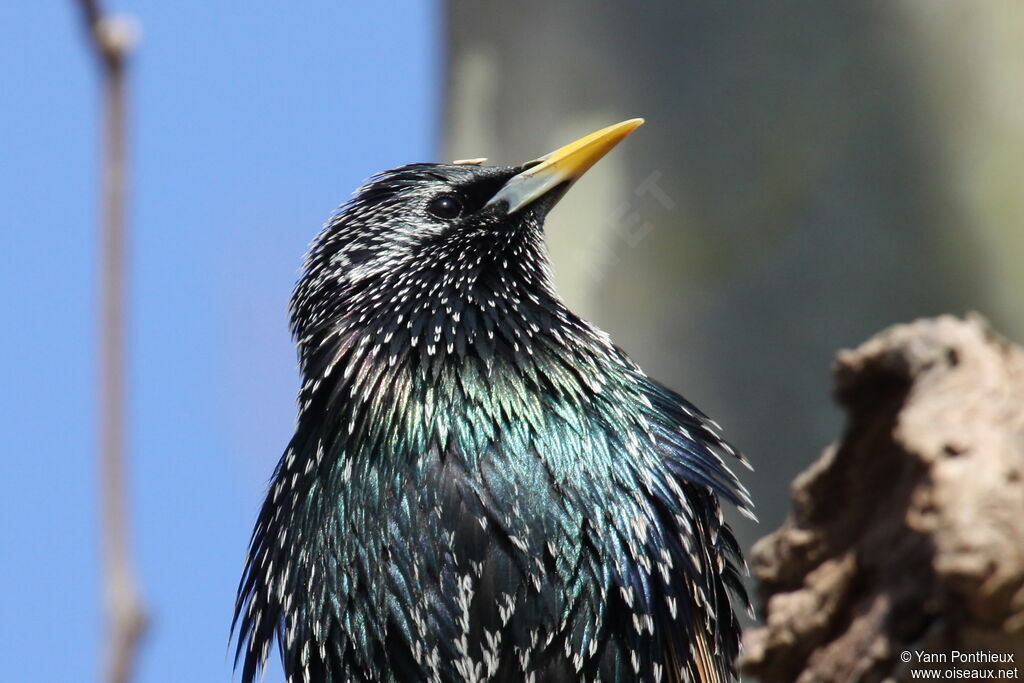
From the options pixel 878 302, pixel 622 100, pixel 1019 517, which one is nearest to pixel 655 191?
pixel 622 100

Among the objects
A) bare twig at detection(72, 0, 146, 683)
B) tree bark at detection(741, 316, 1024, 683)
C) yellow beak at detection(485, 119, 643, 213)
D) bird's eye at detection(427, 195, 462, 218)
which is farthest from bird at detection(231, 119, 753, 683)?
bare twig at detection(72, 0, 146, 683)

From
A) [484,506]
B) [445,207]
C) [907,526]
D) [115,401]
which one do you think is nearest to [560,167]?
[445,207]

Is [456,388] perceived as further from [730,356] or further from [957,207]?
[957,207]

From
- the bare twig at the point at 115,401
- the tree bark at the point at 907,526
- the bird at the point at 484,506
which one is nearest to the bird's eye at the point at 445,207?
the bird at the point at 484,506

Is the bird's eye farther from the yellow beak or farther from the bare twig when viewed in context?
the bare twig

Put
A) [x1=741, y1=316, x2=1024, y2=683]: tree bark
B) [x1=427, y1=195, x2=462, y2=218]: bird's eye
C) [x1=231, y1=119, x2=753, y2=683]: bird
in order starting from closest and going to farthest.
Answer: [x1=741, y1=316, x2=1024, y2=683]: tree bark
[x1=231, y1=119, x2=753, y2=683]: bird
[x1=427, y1=195, x2=462, y2=218]: bird's eye

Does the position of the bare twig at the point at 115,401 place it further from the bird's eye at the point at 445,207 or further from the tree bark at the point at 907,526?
the bird's eye at the point at 445,207

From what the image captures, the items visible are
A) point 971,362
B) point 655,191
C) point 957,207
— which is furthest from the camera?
point 655,191

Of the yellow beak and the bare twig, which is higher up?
the yellow beak
